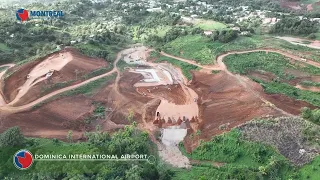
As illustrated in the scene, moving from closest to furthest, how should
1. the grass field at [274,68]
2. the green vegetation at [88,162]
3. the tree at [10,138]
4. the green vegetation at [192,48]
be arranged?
1. the green vegetation at [88,162]
2. the tree at [10,138]
3. the grass field at [274,68]
4. the green vegetation at [192,48]

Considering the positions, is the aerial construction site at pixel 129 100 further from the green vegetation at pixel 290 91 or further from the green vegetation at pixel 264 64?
the green vegetation at pixel 264 64

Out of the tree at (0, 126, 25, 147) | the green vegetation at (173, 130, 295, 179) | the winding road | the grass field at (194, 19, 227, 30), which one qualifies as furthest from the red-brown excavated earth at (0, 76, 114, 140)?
the grass field at (194, 19, 227, 30)

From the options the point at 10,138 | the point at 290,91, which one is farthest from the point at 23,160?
the point at 290,91

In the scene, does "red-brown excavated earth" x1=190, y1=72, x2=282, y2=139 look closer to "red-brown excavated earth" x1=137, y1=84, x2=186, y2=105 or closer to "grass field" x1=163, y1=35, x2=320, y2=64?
"red-brown excavated earth" x1=137, y1=84, x2=186, y2=105

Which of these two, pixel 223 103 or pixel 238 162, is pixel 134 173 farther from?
pixel 223 103

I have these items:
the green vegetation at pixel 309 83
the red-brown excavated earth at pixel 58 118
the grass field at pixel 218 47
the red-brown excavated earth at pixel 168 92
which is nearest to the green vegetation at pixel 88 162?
the red-brown excavated earth at pixel 58 118

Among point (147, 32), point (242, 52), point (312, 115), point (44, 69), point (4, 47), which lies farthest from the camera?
point (147, 32)
